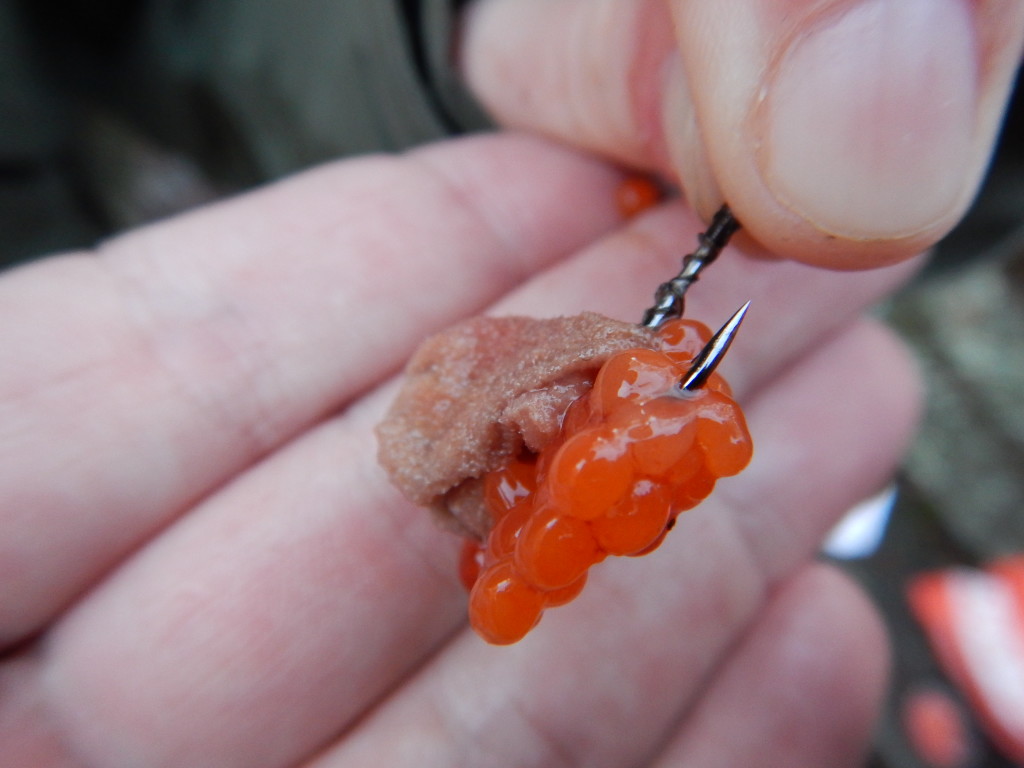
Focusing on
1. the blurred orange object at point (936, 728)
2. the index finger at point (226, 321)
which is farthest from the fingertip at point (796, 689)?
the index finger at point (226, 321)

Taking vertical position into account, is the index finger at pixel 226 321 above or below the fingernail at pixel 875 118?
below

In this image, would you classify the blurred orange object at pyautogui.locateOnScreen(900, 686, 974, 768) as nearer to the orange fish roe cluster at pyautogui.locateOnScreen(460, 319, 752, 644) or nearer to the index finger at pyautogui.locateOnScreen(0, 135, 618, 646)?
the index finger at pyautogui.locateOnScreen(0, 135, 618, 646)

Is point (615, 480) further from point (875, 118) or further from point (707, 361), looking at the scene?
point (875, 118)

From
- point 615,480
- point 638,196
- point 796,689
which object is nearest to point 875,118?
point 615,480

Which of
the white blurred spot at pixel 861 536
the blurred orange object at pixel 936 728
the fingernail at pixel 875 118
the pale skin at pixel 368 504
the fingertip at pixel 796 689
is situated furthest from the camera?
the white blurred spot at pixel 861 536

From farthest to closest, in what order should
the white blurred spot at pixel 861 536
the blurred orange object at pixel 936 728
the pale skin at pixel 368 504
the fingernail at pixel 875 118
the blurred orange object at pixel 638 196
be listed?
the white blurred spot at pixel 861 536 < the blurred orange object at pixel 936 728 < the blurred orange object at pixel 638 196 < the pale skin at pixel 368 504 < the fingernail at pixel 875 118

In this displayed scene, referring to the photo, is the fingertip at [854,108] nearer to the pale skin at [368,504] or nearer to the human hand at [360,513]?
the pale skin at [368,504]

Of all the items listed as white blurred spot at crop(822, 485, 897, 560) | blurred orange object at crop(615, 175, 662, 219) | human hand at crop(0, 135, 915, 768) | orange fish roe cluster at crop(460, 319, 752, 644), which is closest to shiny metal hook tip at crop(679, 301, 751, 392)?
orange fish roe cluster at crop(460, 319, 752, 644)
